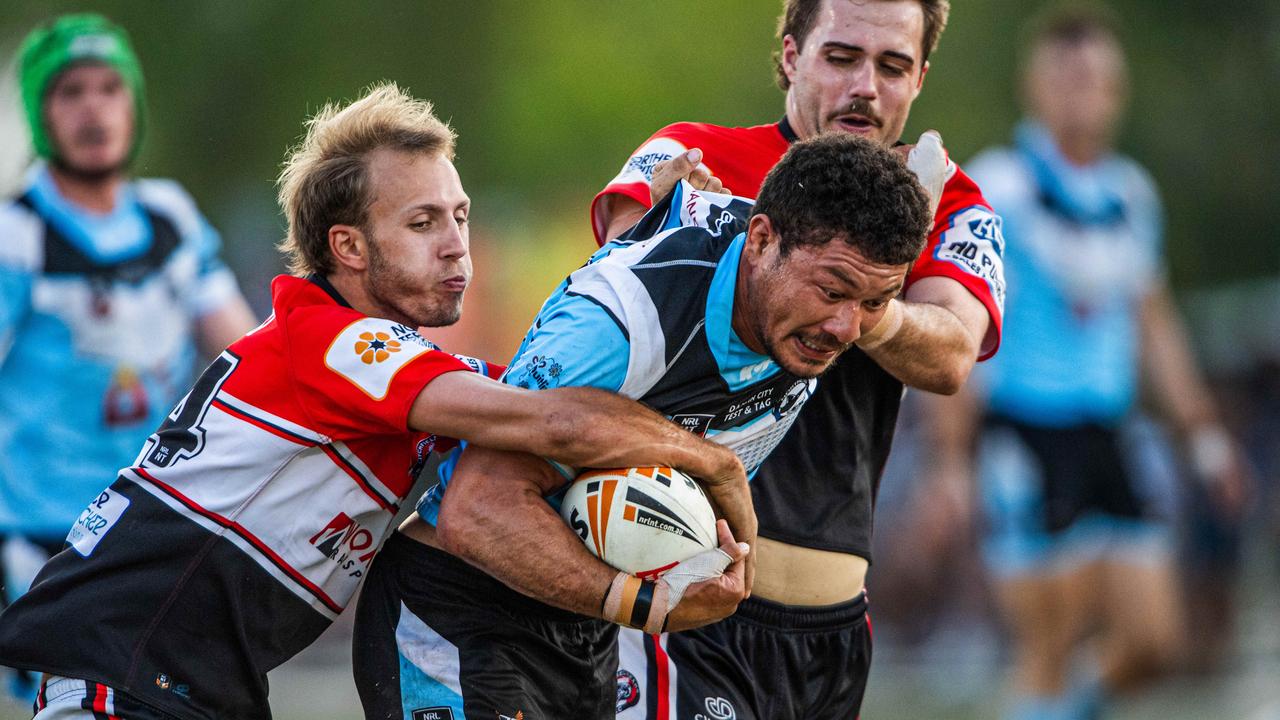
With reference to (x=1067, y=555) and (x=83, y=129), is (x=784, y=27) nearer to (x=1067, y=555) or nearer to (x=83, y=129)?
(x=83, y=129)

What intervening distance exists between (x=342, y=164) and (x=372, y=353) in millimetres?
645

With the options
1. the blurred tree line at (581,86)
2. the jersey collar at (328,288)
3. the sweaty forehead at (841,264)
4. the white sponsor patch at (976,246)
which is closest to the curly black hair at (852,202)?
the sweaty forehead at (841,264)

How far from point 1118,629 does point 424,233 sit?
5.91 metres

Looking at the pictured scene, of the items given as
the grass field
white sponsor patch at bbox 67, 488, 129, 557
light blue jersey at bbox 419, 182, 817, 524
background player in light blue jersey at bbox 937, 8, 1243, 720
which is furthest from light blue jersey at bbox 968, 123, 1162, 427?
white sponsor patch at bbox 67, 488, 129, 557

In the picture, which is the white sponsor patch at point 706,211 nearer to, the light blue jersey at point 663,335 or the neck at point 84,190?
the light blue jersey at point 663,335

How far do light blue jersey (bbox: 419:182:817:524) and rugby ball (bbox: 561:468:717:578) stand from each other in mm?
231

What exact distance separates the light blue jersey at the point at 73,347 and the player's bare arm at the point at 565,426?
3.28 meters

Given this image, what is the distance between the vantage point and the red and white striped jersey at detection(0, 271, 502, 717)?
4.19 meters

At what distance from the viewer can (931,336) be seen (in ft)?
14.9

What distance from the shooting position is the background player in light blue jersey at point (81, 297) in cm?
674

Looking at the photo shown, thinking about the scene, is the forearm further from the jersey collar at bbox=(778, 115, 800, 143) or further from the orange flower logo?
the orange flower logo

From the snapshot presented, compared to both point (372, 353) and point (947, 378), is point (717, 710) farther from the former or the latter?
point (372, 353)

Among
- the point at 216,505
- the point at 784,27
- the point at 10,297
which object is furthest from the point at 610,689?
the point at 10,297

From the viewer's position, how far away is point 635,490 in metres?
3.93
